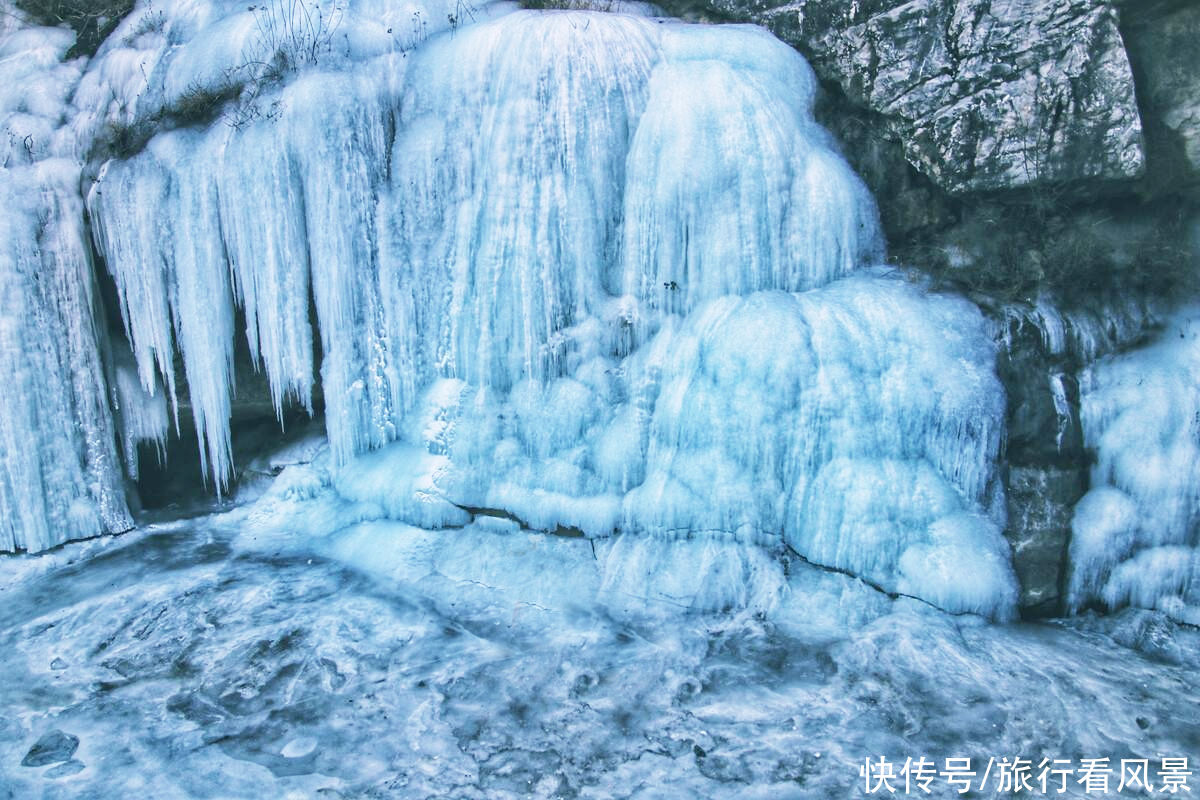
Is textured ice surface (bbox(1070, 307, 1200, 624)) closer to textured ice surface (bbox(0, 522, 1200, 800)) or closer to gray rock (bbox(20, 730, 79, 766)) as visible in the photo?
textured ice surface (bbox(0, 522, 1200, 800))

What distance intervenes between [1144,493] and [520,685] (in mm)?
4354

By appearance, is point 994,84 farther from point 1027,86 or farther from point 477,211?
point 477,211

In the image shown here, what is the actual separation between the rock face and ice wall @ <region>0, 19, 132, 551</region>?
6571mm

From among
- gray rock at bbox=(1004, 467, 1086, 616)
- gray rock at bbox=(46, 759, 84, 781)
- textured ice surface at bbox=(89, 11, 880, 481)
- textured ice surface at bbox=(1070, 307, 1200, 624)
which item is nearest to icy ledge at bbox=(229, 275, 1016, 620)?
gray rock at bbox=(1004, 467, 1086, 616)

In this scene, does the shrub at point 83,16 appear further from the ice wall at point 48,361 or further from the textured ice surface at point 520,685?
the textured ice surface at point 520,685

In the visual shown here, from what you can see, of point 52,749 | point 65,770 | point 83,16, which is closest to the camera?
point 65,770

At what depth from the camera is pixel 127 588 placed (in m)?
6.89

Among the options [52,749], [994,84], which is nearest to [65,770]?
[52,749]

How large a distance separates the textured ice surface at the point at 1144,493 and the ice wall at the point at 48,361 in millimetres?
7779

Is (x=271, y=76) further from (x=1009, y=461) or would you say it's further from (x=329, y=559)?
(x=1009, y=461)

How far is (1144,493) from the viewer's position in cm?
612

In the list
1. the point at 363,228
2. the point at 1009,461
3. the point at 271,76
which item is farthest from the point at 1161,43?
the point at 271,76

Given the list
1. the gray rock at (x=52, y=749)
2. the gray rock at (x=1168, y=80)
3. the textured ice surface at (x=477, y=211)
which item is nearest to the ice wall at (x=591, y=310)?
the textured ice surface at (x=477, y=211)

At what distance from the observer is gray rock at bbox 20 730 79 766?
16.5 ft
